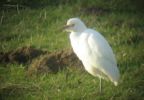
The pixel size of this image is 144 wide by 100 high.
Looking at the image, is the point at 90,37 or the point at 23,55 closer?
the point at 90,37

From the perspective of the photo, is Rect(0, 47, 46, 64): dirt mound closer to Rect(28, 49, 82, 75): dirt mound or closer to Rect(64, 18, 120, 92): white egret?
Rect(28, 49, 82, 75): dirt mound

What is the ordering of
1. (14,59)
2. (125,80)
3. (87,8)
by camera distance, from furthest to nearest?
(87,8), (14,59), (125,80)

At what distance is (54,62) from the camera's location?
31.9 ft

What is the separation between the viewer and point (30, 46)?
1052cm

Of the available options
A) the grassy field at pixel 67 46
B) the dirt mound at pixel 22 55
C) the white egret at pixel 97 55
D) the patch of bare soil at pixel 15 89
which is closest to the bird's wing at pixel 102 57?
the white egret at pixel 97 55

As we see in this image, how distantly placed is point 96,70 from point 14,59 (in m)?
2.27

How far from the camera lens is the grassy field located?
874 cm

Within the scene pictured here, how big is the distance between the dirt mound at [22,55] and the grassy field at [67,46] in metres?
0.15

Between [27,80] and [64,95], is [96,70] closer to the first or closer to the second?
[64,95]

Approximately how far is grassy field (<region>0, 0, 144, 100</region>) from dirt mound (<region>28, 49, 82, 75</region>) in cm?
14

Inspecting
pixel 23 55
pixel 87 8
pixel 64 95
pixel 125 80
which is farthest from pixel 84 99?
pixel 87 8

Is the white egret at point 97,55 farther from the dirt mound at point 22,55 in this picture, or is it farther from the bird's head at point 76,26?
the dirt mound at point 22,55

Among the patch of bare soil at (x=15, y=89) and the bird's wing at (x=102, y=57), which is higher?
the bird's wing at (x=102, y=57)

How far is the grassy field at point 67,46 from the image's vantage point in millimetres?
8742
